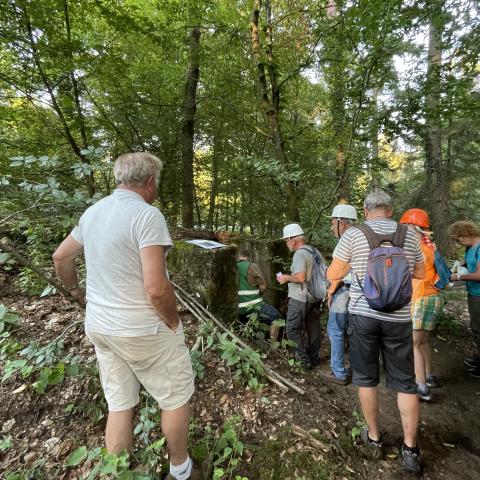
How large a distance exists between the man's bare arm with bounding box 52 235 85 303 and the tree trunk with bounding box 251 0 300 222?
13.6ft

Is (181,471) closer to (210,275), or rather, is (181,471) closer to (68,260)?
(68,260)

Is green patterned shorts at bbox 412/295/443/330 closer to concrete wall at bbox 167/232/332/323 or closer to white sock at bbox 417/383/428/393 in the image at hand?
white sock at bbox 417/383/428/393

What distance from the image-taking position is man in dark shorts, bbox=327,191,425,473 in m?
2.60

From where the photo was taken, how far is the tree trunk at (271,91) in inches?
221

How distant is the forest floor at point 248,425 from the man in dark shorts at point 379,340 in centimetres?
31

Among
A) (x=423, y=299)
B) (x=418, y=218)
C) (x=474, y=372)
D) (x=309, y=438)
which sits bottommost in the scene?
(x=474, y=372)

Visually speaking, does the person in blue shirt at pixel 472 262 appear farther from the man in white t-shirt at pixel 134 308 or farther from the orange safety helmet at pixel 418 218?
the man in white t-shirt at pixel 134 308

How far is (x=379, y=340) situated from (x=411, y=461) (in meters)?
1.04

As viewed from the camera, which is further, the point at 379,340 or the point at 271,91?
the point at 271,91

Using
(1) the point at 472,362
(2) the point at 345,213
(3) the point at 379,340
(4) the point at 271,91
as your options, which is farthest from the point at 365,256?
(4) the point at 271,91

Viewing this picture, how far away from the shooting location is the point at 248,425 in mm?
2742

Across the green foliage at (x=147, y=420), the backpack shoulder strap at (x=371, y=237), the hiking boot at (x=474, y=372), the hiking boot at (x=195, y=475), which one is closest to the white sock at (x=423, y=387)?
the hiking boot at (x=474, y=372)

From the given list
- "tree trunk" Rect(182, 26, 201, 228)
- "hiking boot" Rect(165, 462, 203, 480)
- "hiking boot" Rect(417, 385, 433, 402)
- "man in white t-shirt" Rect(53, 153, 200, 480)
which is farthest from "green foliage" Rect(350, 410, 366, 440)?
"tree trunk" Rect(182, 26, 201, 228)

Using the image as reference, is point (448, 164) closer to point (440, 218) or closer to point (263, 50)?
point (440, 218)
